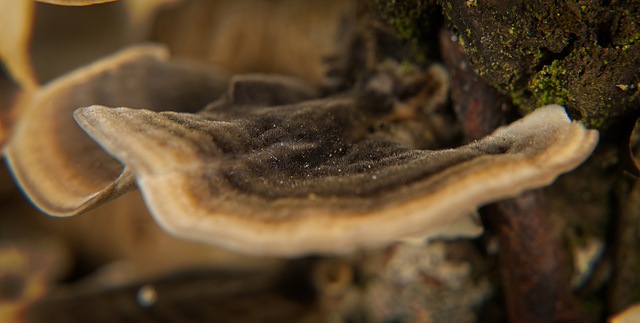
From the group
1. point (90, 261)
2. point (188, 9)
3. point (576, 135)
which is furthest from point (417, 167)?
point (90, 261)

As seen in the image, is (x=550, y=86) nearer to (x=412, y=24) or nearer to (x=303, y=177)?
(x=412, y=24)

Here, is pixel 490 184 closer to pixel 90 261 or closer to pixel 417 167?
pixel 417 167

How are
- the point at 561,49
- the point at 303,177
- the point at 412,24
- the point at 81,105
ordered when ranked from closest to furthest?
the point at 303,177
the point at 561,49
the point at 412,24
the point at 81,105

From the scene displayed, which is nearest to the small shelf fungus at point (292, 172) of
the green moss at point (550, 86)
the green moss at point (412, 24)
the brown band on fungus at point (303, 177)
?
the brown band on fungus at point (303, 177)

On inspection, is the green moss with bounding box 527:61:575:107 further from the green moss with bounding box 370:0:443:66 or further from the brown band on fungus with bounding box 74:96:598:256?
the green moss with bounding box 370:0:443:66

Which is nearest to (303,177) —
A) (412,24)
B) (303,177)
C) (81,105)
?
(303,177)

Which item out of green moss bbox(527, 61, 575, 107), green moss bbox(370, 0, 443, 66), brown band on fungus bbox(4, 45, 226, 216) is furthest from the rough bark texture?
brown band on fungus bbox(4, 45, 226, 216)

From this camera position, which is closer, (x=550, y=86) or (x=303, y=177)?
(x=303, y=177)
